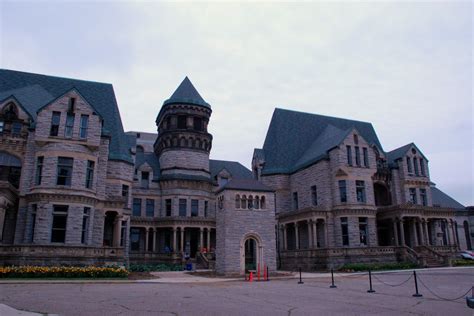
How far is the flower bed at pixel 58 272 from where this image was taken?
23.1 meters

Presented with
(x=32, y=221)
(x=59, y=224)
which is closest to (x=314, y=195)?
(x=59, y=224)

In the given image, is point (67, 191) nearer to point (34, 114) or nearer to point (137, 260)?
point (34, 114)

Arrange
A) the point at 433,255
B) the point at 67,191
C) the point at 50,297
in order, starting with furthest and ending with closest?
the point at 433,255
the point at 67,191
the point at 50,297

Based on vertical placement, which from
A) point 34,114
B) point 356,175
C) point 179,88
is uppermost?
point 179,88

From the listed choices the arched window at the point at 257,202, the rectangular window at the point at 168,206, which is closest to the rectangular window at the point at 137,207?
the rectangular window at the point at 168,206

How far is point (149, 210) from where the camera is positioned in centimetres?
4797

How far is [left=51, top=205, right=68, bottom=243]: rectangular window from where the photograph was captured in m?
28.9

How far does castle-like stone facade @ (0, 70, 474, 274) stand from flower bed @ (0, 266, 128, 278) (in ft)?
11.4

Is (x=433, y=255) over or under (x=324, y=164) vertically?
under

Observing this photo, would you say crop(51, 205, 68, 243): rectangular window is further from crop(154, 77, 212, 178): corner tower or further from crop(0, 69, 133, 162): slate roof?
crop(154, 77, 212, 178): corner tower

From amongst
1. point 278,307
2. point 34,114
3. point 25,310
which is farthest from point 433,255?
point 34,114

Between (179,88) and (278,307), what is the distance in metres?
43.5

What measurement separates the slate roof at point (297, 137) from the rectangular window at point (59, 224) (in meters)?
25.8

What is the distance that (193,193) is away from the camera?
1900 inches
